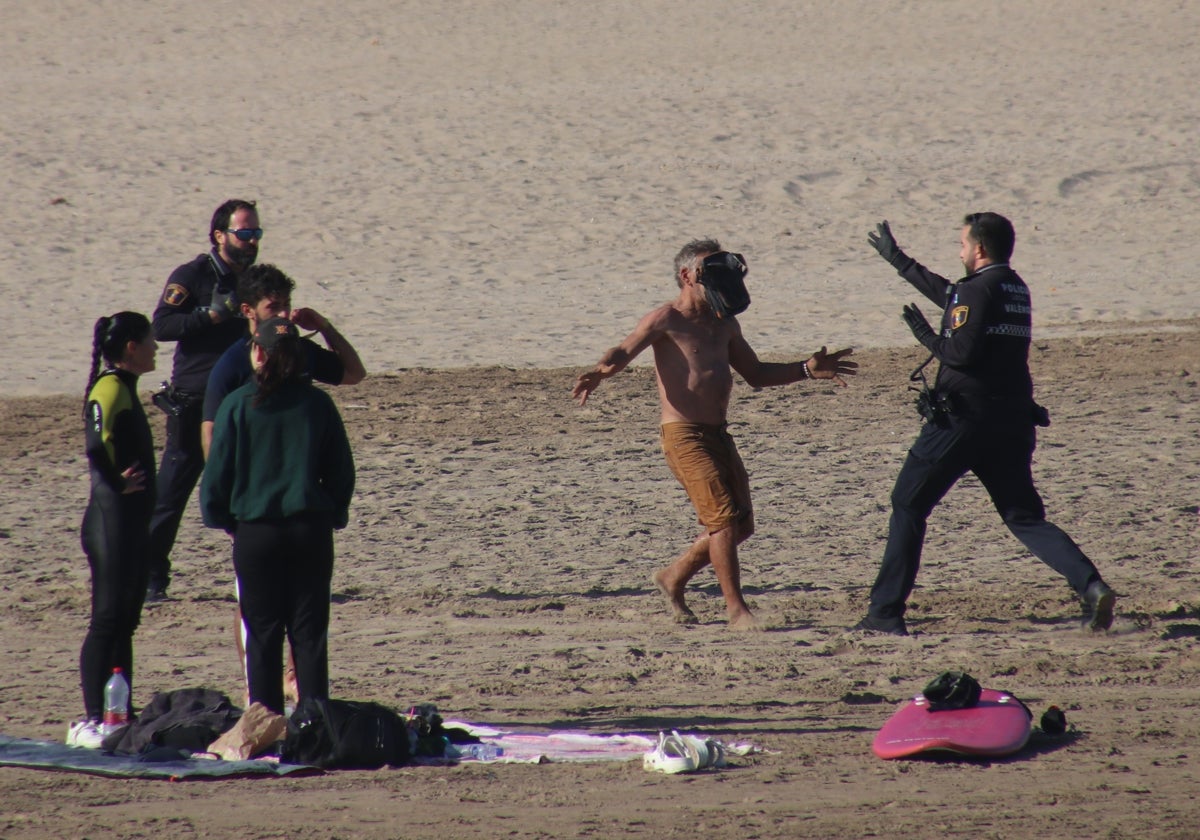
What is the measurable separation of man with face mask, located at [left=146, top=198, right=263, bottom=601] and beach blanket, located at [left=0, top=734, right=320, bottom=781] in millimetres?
1850

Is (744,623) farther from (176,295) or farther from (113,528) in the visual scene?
(176,295)

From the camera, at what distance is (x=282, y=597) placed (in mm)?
5609

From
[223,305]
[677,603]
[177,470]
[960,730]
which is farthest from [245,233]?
[960,730]

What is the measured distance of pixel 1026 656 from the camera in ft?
23.0

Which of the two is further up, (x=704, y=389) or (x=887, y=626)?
(x=704, y=389)

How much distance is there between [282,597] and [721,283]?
9.25 ft

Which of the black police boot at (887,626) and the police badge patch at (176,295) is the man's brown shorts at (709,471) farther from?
the police badge patch at (176,295)

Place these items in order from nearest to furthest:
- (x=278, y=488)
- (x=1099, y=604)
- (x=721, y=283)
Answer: (x=278, y=488)
(x=1099, y=604)
(x=721, y=283)

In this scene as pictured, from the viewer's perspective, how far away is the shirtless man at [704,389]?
7.47 metres

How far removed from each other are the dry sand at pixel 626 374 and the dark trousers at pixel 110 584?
1.55 feet

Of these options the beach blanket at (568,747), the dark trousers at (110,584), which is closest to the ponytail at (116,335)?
the dark trousers at (110,584)

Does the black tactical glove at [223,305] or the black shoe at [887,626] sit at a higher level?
the black tactical glove at [223,305]

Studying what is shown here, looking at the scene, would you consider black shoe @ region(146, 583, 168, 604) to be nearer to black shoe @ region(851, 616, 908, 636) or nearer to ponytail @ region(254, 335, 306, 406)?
ponytail @ region(254, 335, 306, 406)

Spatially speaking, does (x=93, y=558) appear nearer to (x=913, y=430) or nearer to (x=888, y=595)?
(x=888, y=595)
